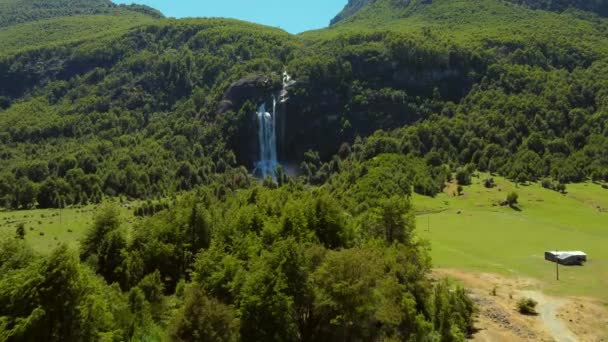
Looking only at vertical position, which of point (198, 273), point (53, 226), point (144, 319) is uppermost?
point (198, 273)

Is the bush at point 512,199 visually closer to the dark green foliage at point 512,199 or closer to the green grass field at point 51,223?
the dark green foliage at point 512,199

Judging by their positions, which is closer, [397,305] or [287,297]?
[287,297]

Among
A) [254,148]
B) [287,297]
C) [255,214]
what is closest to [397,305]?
[287,297]

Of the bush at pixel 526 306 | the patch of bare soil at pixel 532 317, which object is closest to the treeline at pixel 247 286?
the patch of bare soil at pixel 532 317

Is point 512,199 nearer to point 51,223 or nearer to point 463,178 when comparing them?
point 463,178

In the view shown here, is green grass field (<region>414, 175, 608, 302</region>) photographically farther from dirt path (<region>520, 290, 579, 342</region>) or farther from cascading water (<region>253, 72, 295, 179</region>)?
cascading water (<region>253, 72, 295, 179</region>)

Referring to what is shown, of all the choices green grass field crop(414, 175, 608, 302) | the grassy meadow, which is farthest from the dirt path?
green grass field crop(414, 175, 608, 302)

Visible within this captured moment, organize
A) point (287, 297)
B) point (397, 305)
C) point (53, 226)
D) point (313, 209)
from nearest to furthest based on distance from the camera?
point (287, 297)
point (397, 305)
point (313, 209)
point (53, 226)

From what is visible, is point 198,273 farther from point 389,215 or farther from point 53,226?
point 53,226
